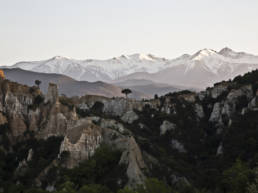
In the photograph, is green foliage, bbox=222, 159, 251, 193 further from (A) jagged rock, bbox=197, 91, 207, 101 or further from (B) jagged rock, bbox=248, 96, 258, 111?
(A) jagged rock, bbox=197, 91, 207, 101

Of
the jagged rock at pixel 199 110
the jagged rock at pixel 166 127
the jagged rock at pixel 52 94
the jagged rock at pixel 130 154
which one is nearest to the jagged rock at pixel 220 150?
the jagged rock at pixel 166 127

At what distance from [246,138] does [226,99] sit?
2817 centimetres

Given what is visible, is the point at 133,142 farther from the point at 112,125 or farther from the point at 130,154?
the point at 112,125

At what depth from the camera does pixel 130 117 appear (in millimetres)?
140750

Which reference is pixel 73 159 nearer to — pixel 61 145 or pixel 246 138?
pixel 61 145

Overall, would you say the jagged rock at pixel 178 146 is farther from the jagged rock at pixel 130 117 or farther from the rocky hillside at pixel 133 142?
the jagged rock at pixel 130 117

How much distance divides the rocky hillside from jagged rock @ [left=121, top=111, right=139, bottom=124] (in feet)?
1.00

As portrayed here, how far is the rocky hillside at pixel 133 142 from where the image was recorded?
309ft

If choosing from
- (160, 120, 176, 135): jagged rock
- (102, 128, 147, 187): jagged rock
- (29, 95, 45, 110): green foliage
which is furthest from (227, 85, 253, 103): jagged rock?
(29, 95, 45, 110): green foliage

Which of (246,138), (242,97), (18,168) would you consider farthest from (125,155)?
(242,97)

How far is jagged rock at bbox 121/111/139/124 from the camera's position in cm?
13938

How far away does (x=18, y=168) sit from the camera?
105125mm

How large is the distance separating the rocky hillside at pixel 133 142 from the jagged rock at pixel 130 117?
0.30 m

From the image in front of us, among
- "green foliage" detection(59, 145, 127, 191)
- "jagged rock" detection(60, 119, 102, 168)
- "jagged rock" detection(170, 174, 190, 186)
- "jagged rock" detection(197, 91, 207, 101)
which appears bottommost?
"jagged rock" detection(170, 174, 190, 186)
